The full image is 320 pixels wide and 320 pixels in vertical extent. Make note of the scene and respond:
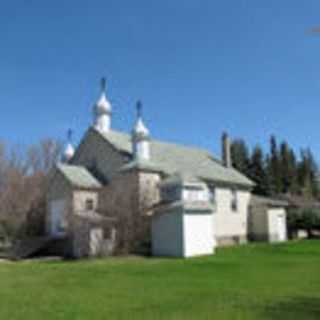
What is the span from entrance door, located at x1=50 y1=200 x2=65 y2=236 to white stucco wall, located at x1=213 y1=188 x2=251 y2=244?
36.1 feet

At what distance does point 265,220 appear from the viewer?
115 feet

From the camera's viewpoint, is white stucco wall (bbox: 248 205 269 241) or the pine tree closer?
white stucco wall (bbox: 248 205 269 241)

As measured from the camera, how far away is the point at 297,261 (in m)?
19.1

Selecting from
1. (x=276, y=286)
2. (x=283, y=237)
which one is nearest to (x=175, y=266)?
(x=276, y=286)

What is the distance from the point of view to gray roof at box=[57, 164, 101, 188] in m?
28.1

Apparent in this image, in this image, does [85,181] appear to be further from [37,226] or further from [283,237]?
[283,237]

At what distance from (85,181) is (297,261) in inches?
601

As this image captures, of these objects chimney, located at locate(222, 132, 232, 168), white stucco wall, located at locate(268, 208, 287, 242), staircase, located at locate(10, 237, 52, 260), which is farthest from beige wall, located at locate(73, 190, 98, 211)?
white stucco wall, located at locate(268, 208, 287, 242)

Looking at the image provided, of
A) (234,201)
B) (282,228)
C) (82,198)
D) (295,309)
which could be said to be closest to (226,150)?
(234,201)

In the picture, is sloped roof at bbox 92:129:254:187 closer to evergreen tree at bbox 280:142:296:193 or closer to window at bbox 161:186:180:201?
window at bbox 161:186:180:201

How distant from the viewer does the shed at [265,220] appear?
1378 inches

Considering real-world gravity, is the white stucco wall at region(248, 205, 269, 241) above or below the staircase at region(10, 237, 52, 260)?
above

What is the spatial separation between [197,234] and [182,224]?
1.34 metres

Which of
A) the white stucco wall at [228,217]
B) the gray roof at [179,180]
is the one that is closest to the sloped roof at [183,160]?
the white stucco wall at [228,217]
